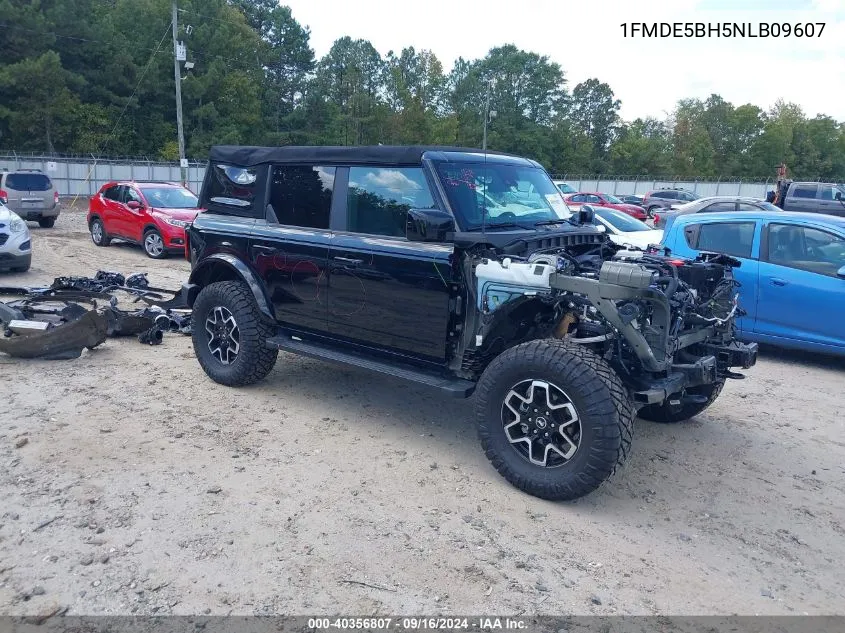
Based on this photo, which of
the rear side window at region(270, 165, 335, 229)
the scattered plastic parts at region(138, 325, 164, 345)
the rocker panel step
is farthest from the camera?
the scattered plastic parts at region(138, 325, 164, 345)

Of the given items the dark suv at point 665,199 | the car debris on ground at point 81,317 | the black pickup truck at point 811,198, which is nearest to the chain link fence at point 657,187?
the dark suv at point 665,199

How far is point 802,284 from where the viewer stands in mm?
7508

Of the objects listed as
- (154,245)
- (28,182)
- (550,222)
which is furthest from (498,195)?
(28,182)

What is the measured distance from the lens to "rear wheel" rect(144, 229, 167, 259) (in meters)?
14.8

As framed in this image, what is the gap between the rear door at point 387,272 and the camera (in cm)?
481

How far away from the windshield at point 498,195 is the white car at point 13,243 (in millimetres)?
9228

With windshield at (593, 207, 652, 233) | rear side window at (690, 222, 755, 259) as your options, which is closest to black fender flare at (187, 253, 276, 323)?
rear side window at (690, 222, 755, 259)

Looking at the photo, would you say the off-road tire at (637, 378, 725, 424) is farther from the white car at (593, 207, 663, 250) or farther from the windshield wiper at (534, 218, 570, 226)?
the white car at (593, 207, 663, 250)

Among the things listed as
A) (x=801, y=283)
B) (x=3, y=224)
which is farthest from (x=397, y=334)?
(x=3, y=224)

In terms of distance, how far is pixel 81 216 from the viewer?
26.5 metres

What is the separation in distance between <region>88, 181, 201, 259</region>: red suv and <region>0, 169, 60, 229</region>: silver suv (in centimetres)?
A: 390

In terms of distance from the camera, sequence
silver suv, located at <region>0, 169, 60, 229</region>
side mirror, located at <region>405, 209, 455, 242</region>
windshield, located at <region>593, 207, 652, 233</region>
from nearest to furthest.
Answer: side mirror, located at <region>405, 209, 455, 242</region> < windshield, located at <region>593, 207, 652, 233</region> < silver suv, located at <region>0, 169, 60, 229</region>

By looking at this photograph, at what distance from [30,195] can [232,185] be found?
16498 mm

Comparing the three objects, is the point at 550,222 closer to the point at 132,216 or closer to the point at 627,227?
the point at 627,227
